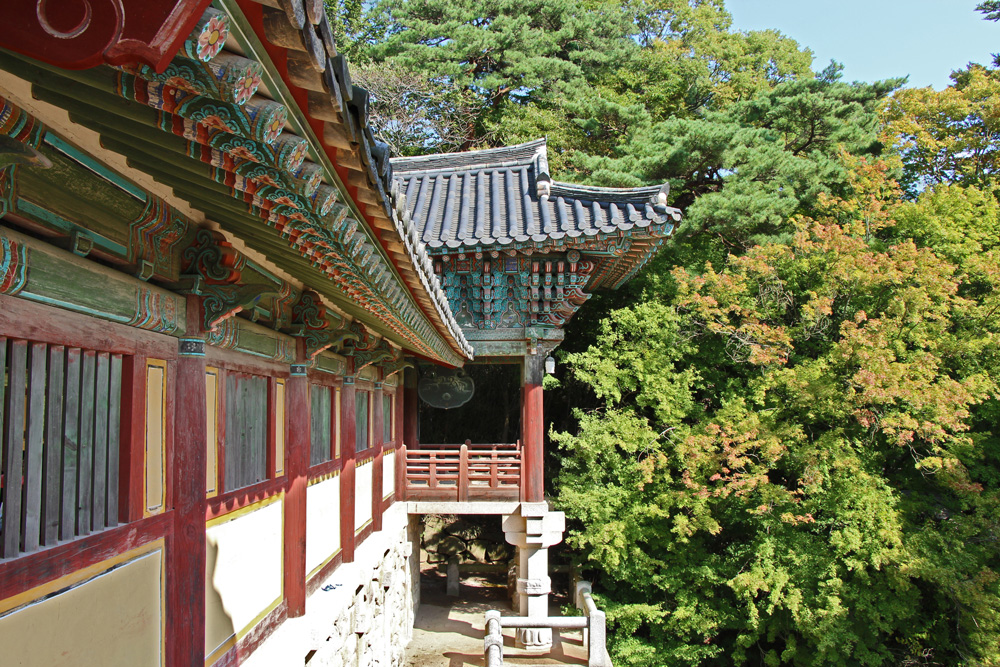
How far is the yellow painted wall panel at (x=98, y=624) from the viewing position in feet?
6.97

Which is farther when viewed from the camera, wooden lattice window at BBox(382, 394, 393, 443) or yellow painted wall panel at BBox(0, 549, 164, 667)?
wooden lattice window at BBox(382, 394, 393, 443)

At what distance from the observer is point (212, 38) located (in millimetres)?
1158

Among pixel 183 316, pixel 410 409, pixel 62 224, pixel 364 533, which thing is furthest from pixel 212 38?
pixel 410 409

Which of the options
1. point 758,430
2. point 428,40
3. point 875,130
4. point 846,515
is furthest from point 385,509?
point 428,40

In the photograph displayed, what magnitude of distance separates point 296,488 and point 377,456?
3.74m

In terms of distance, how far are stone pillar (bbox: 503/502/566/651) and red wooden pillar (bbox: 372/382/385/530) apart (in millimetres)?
2212

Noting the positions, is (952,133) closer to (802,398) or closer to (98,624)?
(802,398)

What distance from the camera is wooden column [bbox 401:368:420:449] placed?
11.9m

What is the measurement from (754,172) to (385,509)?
31.4 feet

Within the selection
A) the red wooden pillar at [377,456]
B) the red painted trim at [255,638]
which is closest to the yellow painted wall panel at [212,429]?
the red painted trim at [255,638]

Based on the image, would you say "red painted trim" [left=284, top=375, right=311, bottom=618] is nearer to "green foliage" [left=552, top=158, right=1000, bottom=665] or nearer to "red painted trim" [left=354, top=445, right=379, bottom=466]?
"red painted trim" [left=354, top=445, right=379, bottom=466]

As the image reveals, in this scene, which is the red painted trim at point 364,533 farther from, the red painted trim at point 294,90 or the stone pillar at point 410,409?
the red painted trim at point 294,90

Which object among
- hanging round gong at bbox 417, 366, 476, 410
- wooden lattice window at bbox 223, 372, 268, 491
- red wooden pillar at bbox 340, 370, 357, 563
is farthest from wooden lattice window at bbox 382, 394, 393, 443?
wooden lattice window at bbox 223, 372, 268, 491

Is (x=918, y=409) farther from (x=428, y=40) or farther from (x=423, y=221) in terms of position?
(x=428, y=40)
